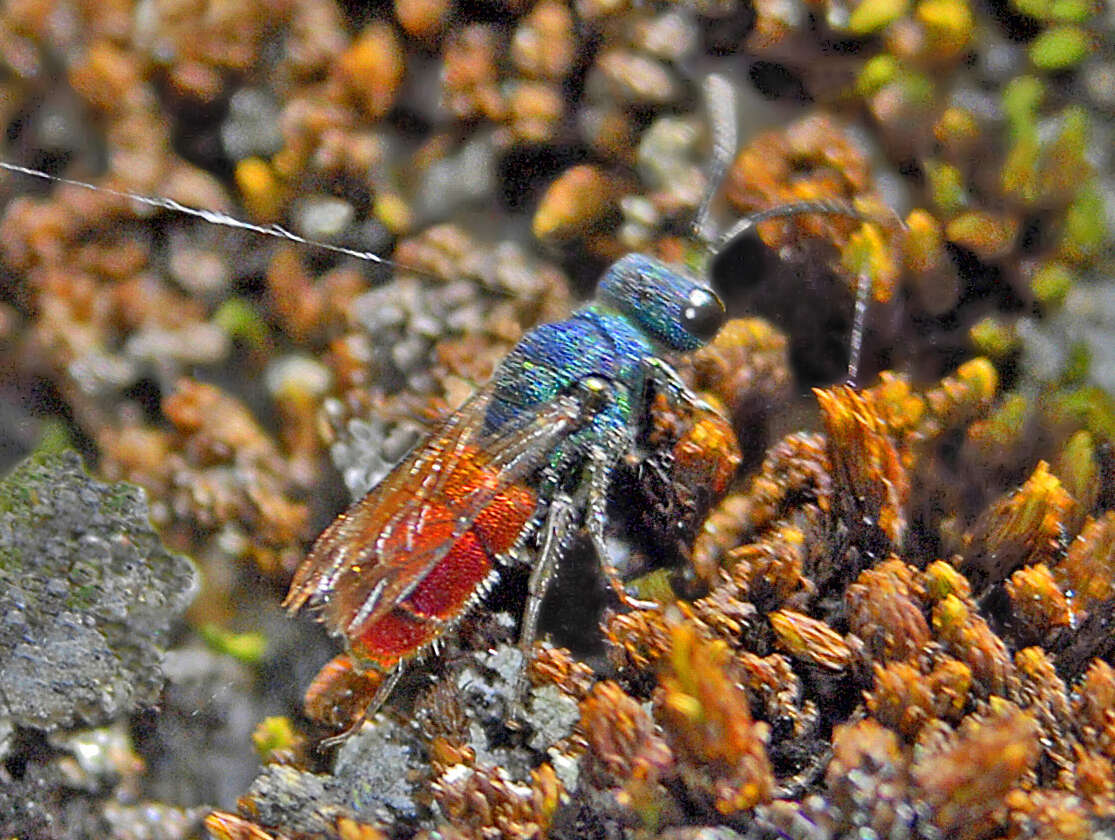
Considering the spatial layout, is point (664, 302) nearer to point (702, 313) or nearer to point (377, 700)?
point (702, 313)

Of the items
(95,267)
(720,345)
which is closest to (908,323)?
(720,345)

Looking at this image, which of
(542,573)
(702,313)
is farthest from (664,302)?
(542,573)

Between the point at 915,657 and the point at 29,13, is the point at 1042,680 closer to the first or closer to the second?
the point at 915,657

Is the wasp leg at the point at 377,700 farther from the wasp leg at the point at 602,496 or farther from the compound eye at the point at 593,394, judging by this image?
the compound eye at the point at 593,394

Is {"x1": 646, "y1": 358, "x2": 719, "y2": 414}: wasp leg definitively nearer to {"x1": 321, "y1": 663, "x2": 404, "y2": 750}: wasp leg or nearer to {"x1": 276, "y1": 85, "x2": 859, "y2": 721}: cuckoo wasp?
{"x1": 276, "y1": 85, "x2": 859, "y2": 721}: cuckoo wasp

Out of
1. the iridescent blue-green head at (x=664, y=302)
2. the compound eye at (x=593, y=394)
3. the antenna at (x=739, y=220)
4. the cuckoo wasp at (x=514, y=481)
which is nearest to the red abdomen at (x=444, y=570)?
the cuckoo wasp at (x=514, y=481)

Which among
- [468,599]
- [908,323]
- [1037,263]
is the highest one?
[1037,263]

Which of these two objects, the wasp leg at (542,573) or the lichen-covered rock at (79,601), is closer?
the wasp leg at (542,573)
